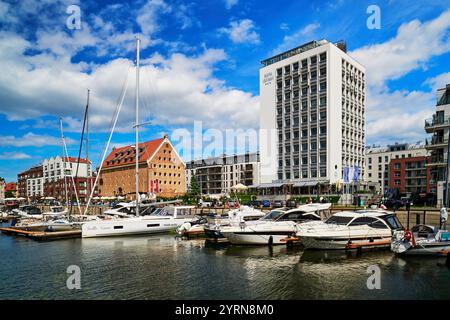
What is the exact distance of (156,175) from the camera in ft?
346

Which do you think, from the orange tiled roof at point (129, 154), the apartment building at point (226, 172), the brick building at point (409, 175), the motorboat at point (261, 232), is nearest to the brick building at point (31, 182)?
the orange tiled roof at point (129, 154)

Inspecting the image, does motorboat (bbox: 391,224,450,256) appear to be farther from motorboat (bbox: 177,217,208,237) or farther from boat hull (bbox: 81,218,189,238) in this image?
boat hull (bbox: 81,218,189,238)

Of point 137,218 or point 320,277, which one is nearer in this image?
point 320,277

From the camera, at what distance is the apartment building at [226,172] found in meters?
132

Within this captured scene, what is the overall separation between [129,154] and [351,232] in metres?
102

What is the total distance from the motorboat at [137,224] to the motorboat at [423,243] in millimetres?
24188

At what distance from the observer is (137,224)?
122ft

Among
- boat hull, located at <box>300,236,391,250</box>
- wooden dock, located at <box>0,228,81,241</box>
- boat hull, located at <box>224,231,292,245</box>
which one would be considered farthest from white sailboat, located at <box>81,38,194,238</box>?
boat hull, located at <box>300,236,391,250</box>

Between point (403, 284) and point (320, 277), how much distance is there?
4.03 m

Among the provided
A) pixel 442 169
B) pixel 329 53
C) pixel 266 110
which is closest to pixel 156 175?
pixel 266 110

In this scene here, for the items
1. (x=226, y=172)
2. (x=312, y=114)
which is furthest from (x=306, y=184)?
(x=226, y=172)

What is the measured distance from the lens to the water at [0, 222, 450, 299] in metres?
15.8

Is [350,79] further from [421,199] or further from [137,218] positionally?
[137,218]

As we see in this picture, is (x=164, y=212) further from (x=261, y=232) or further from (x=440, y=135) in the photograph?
(x=440, y=135)
